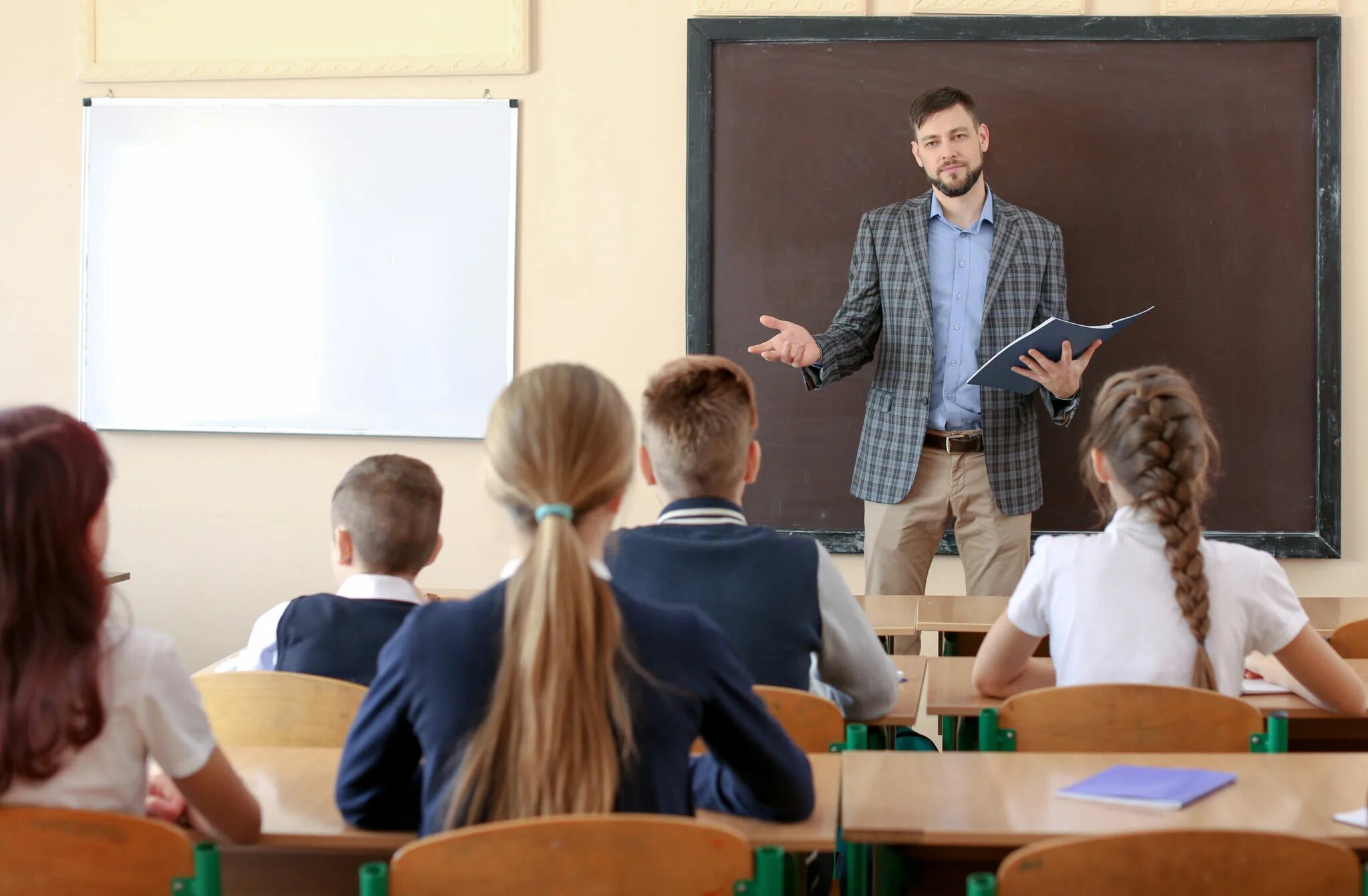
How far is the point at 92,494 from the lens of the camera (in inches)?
57.5

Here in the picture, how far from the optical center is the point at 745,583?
2010mm

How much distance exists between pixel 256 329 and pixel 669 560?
303 cm

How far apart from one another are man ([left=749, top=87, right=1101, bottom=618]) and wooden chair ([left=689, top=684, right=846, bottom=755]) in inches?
81.9

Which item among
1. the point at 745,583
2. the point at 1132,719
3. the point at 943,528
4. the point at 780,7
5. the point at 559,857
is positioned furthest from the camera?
the point at 780,7

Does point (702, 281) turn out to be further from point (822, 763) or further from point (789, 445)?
point (822, 763)

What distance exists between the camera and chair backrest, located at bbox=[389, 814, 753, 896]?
4.03 ft

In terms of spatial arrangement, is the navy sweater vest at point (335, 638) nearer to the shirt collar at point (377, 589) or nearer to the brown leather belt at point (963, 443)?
the shirt collar at point (377, 589)

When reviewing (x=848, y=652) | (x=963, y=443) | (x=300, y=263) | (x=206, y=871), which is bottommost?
(x=206, y=871)

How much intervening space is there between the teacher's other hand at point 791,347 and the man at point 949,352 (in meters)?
0.13

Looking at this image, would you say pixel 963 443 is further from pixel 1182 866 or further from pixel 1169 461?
pixel 1182 866

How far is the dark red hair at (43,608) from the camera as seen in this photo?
140 cm

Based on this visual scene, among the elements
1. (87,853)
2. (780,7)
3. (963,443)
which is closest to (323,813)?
(87,853)

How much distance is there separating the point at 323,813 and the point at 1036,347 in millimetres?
2422

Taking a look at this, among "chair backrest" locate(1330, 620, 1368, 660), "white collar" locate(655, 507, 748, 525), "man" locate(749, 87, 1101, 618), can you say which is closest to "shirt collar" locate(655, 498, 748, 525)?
"white collar" locate(655, 507, 748, 525)
